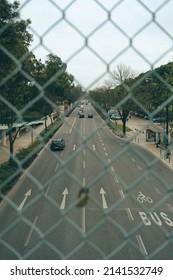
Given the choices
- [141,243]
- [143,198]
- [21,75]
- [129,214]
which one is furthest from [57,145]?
[141,243]

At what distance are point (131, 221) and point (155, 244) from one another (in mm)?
1463

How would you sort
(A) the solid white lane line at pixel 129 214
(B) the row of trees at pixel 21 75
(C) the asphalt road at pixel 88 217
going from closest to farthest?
(B) the row of trees at pixel 21 75 → (C) the asphalt road at pixel 88 217 → (A) the solid white lane line at pixel 129 214

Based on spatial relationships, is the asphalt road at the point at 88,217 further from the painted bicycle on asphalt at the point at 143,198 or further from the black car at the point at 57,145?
the black car at the point at 57,145

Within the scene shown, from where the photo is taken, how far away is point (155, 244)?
8250mm

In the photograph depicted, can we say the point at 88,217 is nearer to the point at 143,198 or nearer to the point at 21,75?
the point at 143,198

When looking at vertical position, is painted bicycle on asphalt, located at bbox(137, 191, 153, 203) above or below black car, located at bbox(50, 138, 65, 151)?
below

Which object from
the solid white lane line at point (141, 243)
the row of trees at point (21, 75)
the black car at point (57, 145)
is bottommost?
the solid white lane line at point (141, 243)

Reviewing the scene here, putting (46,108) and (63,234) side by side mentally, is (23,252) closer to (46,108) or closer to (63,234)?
(63,234)

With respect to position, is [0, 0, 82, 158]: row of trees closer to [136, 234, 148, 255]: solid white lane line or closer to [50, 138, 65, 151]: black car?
[136, 234, 148, 255]: solid white lane line

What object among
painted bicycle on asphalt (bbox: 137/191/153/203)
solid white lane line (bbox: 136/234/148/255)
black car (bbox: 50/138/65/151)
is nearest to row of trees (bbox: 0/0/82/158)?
solid white lane line (bbox: 136/234/148/255)

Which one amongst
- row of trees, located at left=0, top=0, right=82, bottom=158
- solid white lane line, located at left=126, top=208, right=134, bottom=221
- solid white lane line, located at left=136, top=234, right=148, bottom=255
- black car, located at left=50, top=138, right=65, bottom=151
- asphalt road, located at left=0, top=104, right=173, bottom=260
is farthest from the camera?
black car, located at left=50, top=138, right=65, bottom=151

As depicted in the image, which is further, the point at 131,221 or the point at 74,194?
the point at 74,194

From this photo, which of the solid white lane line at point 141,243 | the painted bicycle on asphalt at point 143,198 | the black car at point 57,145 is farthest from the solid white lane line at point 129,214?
the black car at point 57,145
